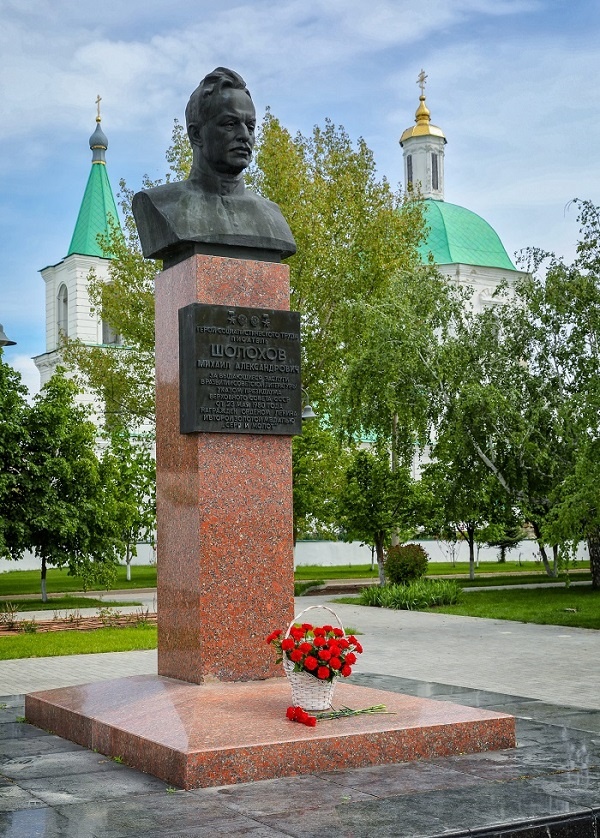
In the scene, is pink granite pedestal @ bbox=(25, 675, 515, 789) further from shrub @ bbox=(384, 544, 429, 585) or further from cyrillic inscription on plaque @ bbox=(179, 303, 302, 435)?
shrub @ bbox=(384, 544, 429, 585)

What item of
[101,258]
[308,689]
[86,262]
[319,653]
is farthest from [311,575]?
[319,653]

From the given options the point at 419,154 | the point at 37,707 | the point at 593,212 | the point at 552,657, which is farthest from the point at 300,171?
the point at 419,154

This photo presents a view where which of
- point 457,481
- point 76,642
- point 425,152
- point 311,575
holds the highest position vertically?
point 425,152

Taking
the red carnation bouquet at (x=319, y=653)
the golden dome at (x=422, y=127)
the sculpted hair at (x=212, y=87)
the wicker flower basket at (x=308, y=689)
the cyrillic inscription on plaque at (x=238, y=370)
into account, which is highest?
the golden dome at (x=422, y=127)

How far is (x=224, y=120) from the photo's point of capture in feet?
26.5

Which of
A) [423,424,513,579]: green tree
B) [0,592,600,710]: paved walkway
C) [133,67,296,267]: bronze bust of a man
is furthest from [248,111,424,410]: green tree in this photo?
[133,67,296,267]: bronze bust of a man

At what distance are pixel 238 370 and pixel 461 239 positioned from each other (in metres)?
41.7

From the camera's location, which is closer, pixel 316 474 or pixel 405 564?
pixel 405 564

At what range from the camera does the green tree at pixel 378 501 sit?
2511 centimetres

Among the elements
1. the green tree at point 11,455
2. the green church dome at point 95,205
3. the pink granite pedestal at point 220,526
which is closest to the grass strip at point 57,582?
the green tree at point 11,455

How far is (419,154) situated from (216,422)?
47.8 metres

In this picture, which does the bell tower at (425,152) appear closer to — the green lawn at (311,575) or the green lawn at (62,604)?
the green lawn at (311,575)

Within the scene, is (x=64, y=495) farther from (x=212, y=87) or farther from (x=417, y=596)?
(x=212, y=87)

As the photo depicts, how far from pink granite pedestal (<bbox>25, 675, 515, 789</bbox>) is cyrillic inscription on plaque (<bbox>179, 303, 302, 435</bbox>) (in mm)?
1897
